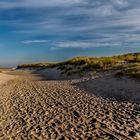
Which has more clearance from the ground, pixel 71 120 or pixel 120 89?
pixel 120 89

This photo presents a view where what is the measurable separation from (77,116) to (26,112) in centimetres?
344

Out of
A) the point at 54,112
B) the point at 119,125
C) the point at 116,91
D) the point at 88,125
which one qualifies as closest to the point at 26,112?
the point at 54,112

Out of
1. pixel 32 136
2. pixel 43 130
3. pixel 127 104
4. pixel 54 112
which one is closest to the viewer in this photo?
pixel 32 136

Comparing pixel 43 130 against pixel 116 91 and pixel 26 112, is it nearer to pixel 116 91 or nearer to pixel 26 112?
pixel 26 112

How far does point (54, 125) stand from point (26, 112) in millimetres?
3974

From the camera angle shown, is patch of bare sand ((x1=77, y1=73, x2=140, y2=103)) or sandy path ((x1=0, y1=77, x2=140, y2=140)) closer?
sandy path ((x1=0, y1=77, x2=140, y2=140))

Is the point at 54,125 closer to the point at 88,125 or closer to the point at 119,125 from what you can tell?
the point at 88,125

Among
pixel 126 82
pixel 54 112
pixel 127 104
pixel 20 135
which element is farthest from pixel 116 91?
pixel 20 135

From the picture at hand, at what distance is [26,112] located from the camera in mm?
17016

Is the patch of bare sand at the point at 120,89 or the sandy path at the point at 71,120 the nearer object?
the sandy path at the point at 71,120

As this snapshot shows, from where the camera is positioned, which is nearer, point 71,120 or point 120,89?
point 71,120

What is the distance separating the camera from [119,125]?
1266 centimetres

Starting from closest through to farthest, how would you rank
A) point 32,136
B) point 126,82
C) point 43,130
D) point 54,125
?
point 32,136
point 43,130
point 54,125
point 126,82

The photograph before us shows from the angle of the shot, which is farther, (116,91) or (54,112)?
(116,91)
